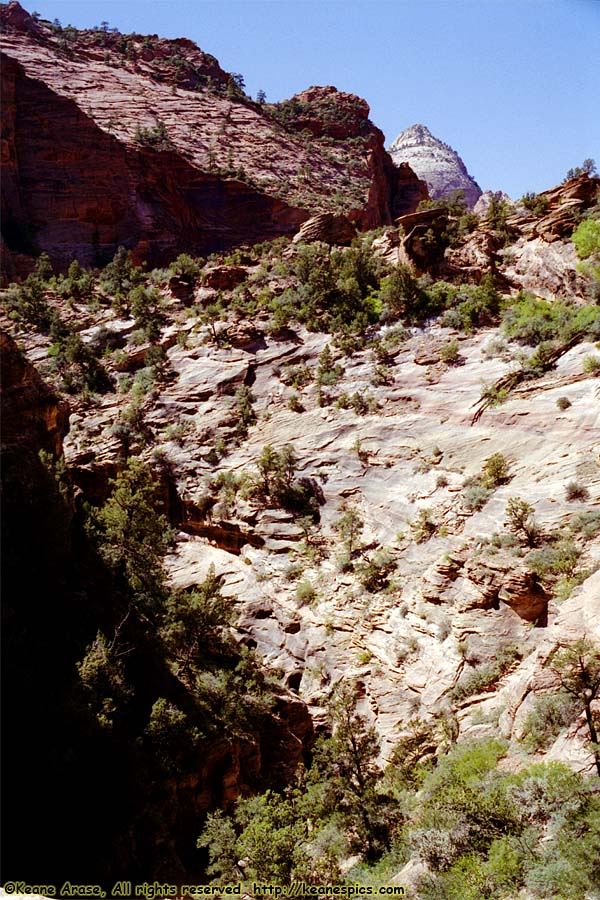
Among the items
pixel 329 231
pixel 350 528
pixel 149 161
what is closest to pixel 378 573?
pixel 350 528

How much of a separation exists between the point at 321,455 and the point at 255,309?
1237 centimetres

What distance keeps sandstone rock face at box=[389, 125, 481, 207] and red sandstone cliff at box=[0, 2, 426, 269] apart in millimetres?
43798

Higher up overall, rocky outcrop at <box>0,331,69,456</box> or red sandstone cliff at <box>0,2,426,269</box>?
red sandstone cliff at <box>0,2,426,269</box>

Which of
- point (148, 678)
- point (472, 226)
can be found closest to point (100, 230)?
point (472, 226)

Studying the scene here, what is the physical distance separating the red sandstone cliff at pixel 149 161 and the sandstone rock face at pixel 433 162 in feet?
144

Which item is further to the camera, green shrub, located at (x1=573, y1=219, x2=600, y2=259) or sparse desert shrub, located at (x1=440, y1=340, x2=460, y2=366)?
green shrub, located at (x1=573, y1=219, x2=600, y2=259)

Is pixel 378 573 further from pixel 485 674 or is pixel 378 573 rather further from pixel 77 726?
pixel 77 726

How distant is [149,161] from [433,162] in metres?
78.0

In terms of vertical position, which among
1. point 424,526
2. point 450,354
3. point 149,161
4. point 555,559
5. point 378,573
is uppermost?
point 149,161

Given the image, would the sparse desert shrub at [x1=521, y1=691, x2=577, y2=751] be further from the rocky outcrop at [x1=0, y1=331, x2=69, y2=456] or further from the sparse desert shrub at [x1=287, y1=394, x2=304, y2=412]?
the sparse desert shrub at [x1=287, y1=394, x2=304, y2=412]

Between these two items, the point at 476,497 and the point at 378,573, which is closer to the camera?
the point at 476,497

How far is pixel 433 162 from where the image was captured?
107m

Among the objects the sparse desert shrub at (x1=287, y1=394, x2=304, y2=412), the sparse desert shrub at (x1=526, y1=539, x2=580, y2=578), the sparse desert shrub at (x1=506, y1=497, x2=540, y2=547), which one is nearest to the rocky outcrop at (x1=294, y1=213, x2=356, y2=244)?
the sparse desert shrub at (x1=287, y1=394, x2=304, y2=412)

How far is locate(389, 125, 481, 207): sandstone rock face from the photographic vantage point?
100562mm
